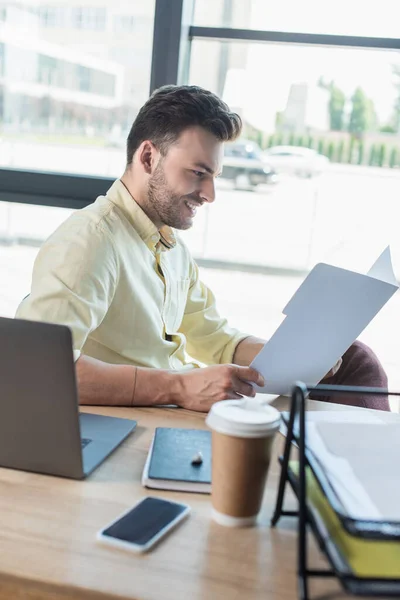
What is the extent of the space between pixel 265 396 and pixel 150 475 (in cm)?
55

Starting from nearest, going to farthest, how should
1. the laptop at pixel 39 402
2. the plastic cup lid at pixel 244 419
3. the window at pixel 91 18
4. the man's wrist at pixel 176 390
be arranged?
the plastic cup lid at pixel 244 419
the laptop at pixel 39 402
the man's wrist at pixel 176 390
the window at pixel 91 18

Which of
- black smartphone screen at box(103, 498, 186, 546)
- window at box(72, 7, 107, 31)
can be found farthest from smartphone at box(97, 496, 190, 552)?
window at box(72, 7, 107, 31)

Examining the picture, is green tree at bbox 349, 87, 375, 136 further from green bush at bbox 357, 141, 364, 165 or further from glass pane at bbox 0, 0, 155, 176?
glass pane at bbox 0, 0, 155, 176

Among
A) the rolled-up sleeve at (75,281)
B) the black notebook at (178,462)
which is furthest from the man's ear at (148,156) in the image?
the black notebook at (178,462)

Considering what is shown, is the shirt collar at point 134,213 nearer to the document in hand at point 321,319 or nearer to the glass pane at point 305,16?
the document in hand at point 321,319

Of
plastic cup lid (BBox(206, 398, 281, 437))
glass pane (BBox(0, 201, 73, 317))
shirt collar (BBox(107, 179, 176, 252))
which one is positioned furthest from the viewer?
glass pane (BBox(0, 201, 73, 317))

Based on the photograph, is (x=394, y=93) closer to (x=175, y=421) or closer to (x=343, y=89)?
(x=343, y=89)

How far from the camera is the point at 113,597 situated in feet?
2.38

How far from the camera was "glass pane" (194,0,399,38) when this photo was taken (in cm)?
237

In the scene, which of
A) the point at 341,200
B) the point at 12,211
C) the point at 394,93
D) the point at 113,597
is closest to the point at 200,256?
the point at 341,200

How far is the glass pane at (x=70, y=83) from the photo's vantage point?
2576 mm

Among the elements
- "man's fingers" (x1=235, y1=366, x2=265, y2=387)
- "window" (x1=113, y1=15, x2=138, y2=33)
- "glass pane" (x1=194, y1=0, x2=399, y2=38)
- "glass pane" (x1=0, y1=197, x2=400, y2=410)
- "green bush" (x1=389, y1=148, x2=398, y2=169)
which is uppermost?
"glass pane" (x1=194, y1=0, x2=399, y2=38)

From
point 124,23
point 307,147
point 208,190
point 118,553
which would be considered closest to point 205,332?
point 208,190

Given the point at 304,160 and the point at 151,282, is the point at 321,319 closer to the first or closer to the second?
the point at 151,282
